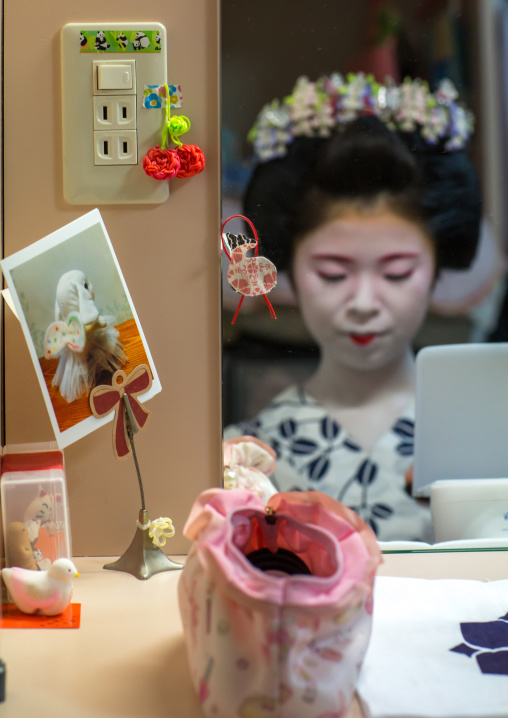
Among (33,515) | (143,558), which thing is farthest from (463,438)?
(33,515)

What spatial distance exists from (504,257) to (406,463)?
12.2 inches

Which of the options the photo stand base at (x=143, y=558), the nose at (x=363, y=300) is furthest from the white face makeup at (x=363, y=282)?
the photo stand base at (x=143, y=558)

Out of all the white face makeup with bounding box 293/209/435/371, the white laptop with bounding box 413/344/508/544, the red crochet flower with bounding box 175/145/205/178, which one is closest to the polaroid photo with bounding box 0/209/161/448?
the red crochet flower with bounding box 175/145/205/178

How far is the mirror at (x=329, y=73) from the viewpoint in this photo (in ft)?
3.10

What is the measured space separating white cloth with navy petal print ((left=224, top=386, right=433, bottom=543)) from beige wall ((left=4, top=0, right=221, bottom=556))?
0.29 feet

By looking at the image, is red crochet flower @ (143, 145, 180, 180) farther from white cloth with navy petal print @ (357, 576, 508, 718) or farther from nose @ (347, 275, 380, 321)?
white cloth with navy petal print @ (357, 576, 508, 718)

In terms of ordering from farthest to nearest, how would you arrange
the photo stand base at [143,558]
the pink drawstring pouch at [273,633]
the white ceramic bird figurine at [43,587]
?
the photo stand base at [143,558], the white ceramic bird figurine at [43,587], the pink drawstring pouch at [273,633]

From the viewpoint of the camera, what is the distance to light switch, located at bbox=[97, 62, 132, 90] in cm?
93

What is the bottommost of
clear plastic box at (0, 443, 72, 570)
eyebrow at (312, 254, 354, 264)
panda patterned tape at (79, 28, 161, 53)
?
clear plastic box at (0, 443, 72, 570)

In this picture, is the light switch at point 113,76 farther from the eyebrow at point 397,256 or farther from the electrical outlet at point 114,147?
the eyebrow at point 397,256

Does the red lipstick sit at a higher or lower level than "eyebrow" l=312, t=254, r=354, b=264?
lower

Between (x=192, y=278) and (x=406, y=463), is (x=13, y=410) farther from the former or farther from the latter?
(x=406, y=463)

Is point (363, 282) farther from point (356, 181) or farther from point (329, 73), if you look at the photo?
point (329, 73)

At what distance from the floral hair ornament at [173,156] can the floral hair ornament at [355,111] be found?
3.2 inches
